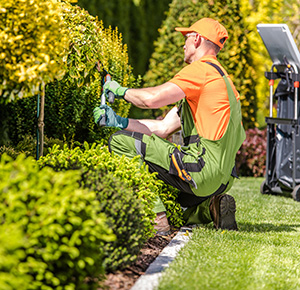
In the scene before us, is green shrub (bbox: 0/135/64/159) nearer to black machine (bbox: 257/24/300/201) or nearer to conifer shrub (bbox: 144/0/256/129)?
black machine (bbox: 257/24/300/201)

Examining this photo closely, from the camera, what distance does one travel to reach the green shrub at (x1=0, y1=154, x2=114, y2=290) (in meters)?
2.19

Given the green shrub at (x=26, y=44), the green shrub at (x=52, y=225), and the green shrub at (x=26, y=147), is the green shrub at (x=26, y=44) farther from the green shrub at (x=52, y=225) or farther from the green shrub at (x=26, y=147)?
the green shrub at (x=26, y=147)

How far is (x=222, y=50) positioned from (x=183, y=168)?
214 inches

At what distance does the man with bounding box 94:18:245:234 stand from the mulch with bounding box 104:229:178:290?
0.18m

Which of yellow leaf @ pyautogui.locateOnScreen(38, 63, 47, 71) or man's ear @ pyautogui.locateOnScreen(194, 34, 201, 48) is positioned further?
man's ear @ pyautogui.locateOnScreen(194, 34, 201, 48)

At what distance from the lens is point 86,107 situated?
5.20m

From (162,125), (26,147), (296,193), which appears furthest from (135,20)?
(162,125)

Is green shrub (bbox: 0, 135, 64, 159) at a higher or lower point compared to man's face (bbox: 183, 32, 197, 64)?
lower

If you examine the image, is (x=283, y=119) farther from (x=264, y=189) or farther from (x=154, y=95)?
(x=154, y=95)

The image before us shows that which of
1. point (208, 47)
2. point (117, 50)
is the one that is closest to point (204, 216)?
point (208, 47)

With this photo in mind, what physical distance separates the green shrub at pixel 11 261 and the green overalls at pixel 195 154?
1819 millimetres

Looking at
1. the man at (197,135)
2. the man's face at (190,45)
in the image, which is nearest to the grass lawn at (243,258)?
the man at (197,135)

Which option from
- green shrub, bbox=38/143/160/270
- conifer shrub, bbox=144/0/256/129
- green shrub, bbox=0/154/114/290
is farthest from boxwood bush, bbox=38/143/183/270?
conifer shrub, bbox=144/0/256/129

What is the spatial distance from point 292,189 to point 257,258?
11.4 feet
